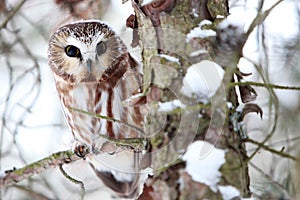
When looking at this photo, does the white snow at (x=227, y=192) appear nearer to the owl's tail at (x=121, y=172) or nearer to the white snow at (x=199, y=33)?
the white snow at (x=199, y=33)

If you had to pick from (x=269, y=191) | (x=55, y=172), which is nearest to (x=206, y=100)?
(x=269, y=191)

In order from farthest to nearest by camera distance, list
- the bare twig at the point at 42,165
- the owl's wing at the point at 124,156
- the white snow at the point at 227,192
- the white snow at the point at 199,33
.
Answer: the owl's wing at the point at 124,156 → the bare twig at the point at 42,165 → the white snow at the point at 199,33 → the white snow at the point at 227,192

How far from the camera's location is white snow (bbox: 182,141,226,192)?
129cm

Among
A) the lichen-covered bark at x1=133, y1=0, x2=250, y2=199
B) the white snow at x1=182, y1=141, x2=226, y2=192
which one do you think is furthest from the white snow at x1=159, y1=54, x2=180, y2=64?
the white snow at x1=182, y1=141, x2=226, y2=192

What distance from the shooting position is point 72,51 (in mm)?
2506

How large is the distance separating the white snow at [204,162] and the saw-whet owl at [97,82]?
1.08m

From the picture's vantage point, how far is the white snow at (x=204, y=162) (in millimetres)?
1293

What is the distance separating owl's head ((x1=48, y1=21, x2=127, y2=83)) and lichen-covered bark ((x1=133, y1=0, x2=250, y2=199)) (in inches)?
39.1

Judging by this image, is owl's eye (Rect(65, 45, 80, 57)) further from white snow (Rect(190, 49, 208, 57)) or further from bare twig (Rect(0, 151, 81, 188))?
white snow (Rect(190, 49, 208, 57))

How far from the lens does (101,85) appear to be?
249 centimetres

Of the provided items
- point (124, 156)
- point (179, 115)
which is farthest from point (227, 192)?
point (124, 156)

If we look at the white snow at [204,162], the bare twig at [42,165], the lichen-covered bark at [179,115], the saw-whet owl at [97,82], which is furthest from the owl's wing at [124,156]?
the white snow at [204,162]

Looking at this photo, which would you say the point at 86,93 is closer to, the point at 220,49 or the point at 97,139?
the point at 97,139

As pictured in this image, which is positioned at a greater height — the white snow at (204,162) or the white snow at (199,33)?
the white snow at (199,33)
